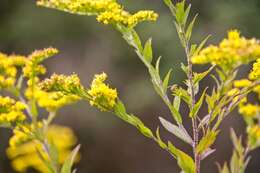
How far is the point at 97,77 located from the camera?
191 cm

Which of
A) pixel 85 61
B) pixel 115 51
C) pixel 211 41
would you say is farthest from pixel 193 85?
pixel 85 61

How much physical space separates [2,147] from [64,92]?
21.9ft

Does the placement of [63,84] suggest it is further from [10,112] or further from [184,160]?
[184,160]

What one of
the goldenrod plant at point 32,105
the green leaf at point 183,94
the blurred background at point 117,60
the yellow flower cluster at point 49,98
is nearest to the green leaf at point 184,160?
the green leaf at point 183,94

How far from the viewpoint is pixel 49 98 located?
6.15 feet

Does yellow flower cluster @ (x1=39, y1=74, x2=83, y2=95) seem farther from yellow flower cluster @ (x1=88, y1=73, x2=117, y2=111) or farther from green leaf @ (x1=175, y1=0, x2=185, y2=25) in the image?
green leaf @ (x1=175, y1=0, x2=185, y2=25)

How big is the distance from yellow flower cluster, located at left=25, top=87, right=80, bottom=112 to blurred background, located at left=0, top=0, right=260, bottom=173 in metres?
5.27

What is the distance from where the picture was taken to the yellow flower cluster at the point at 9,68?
181cm

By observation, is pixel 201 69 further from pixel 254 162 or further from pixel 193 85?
pixel 193 85

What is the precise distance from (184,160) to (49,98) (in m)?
0.49

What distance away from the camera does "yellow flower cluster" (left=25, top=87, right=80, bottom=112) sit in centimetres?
180

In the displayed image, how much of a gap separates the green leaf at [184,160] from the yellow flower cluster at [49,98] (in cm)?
41

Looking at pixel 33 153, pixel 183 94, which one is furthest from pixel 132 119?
pixel 33 153

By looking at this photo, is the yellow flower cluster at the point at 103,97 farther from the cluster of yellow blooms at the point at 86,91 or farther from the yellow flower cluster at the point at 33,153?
the yellow flower cluster at the point at 33,153
